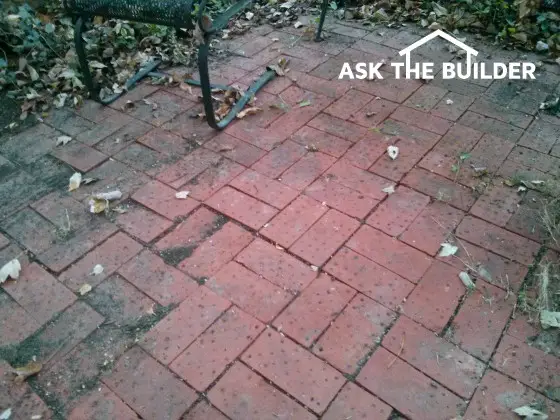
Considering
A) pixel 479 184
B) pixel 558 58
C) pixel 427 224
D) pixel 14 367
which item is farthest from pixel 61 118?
pixel 558 58

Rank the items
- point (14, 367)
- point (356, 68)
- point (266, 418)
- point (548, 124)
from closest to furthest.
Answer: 1. point (266, 418)
2. point (14, 367)
3. point (548, 124)
4. point (356, 68)

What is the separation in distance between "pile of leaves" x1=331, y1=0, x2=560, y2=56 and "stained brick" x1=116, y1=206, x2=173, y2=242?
3003mm

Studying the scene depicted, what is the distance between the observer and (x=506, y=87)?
3.56 meters

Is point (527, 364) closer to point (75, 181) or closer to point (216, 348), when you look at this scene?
point (216, 348)

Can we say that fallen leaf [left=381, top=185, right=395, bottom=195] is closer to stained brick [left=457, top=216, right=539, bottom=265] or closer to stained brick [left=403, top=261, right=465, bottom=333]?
stained brick [left=457, top=216, right=539, bottom=265]

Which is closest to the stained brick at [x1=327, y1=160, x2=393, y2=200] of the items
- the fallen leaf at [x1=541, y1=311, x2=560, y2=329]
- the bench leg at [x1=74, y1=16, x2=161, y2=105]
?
the fallen leaf at [x1=541, y1=311, x2=560, y2=329]

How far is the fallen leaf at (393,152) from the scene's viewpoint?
9.53ft

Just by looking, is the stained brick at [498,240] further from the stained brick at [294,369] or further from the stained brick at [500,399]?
the stained brick at [294,369]

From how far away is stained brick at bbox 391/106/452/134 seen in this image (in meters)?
3.16

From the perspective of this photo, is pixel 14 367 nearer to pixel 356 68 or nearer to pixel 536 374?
pixel 536 374

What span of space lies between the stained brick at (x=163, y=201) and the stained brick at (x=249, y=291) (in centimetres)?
49

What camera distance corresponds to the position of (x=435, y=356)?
6.33ft

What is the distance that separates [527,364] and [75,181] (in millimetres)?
2501

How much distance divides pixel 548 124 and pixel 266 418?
8.69 feet
